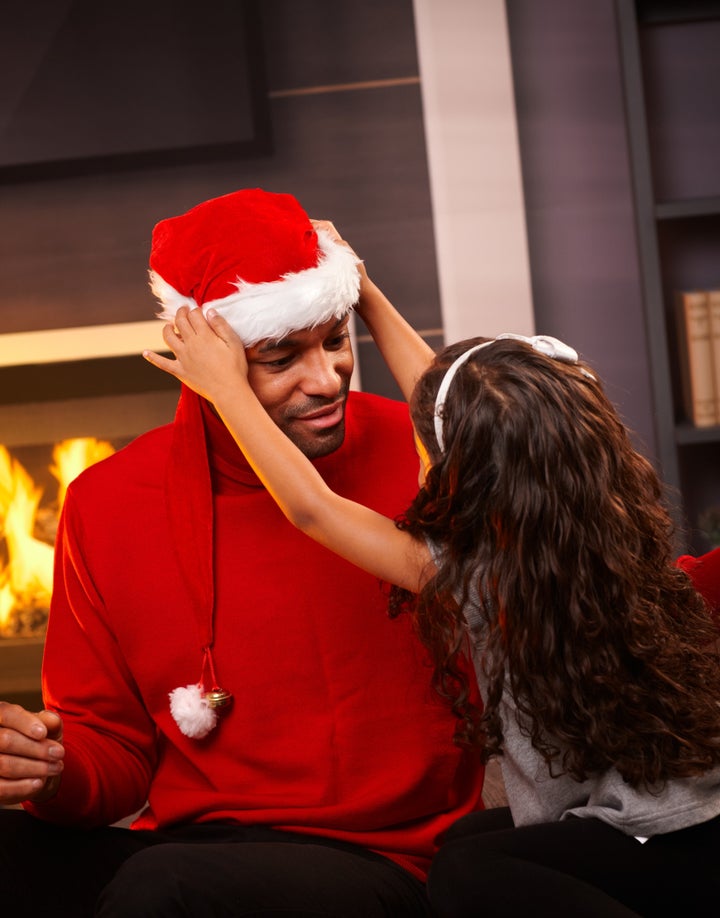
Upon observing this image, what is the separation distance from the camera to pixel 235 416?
1.33 m

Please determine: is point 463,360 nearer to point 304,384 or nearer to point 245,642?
point 304,384

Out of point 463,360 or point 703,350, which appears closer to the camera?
point 463,360

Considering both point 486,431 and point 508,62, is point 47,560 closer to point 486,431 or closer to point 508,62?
point 508,62

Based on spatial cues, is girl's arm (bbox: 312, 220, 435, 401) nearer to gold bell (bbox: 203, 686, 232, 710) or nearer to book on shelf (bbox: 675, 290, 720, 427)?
gold bell (bbox: 203, 686, 232, 710)

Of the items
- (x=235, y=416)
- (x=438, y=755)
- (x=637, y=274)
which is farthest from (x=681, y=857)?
(x=637, y=274)

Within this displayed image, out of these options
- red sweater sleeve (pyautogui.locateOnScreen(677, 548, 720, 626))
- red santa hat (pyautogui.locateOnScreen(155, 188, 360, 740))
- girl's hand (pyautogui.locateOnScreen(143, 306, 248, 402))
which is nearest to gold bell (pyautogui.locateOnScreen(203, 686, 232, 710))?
red santa hat (pyautogui.locateOnScreen(155, 188, 360, 740))

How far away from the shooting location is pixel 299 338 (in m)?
1.42

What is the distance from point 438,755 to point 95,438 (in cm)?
179

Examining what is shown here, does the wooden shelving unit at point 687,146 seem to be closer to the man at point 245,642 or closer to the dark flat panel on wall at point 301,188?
the dark flat panel on wall at point 301,188

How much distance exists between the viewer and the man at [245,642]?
1393 mm

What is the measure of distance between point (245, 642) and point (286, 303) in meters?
0.45

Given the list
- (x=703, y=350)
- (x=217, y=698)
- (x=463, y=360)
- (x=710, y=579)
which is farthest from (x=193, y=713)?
(x=703, y=350)

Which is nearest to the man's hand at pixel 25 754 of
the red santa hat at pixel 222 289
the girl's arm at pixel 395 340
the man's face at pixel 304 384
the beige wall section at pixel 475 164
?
the red santa hat at pixel 222 289

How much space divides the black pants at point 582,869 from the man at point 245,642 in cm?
15
